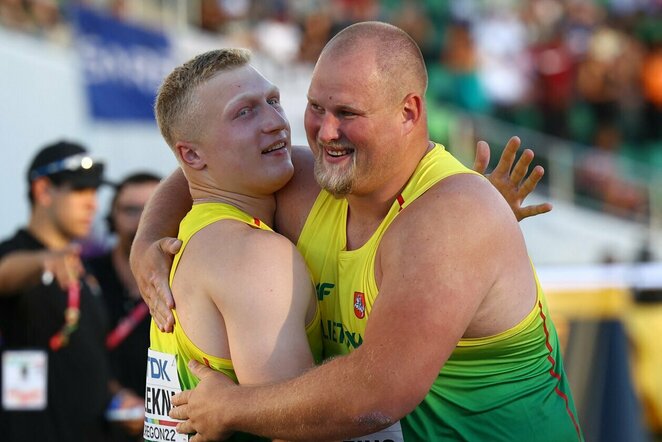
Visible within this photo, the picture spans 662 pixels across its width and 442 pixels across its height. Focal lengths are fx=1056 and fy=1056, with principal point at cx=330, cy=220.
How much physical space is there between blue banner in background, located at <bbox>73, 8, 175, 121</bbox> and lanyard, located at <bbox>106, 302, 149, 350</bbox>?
12.6 feet

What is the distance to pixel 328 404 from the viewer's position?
8.70ft

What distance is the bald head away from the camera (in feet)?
9.48

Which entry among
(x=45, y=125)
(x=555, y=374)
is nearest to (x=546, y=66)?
(x=45, y=125)

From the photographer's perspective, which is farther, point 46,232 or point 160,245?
point 46,232

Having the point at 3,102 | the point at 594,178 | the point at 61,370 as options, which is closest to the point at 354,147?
the point at 61,370

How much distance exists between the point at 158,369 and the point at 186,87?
85 cm

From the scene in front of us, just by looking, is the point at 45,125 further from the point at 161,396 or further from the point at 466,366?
the point at 466,366

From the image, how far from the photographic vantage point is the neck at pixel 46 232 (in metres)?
5.44

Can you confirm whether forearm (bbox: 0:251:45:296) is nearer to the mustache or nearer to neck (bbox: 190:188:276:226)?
neck (bbox: 190:188:276:226)

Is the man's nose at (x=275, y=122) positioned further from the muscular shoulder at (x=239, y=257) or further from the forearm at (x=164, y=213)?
the forearm at (x=164, y=213)

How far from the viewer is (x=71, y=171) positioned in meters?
5.61

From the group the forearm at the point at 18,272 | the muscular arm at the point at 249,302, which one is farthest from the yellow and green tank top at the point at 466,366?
the forearm at the point at 18,272

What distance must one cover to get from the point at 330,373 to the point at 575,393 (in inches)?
159

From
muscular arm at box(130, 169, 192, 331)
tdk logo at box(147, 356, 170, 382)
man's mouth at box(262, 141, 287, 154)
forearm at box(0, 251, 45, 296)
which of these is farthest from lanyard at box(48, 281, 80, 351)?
man's mouth at box(262, 141, 287, 154)
